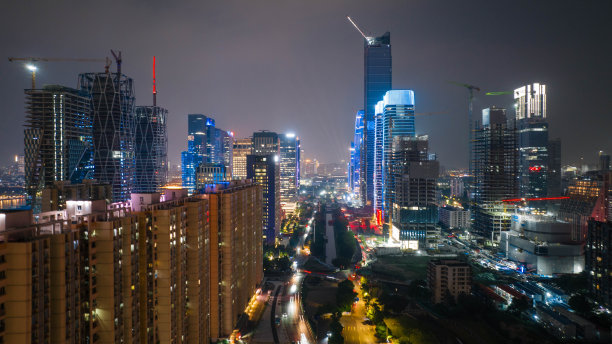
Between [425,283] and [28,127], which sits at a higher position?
[28,127]

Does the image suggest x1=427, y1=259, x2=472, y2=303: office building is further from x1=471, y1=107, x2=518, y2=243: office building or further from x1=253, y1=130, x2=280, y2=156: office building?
x1=253, y1=130, x2=280, y2=156: office building

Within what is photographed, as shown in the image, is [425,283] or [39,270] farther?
[425,283]

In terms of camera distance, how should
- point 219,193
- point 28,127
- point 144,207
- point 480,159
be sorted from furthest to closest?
1. point 480,159
2. point 28,127
3. point 219,193
4. point 144,207

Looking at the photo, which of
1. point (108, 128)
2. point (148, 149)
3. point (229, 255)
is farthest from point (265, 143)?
point (229, 255)

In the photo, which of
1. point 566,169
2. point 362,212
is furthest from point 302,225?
point 566,169

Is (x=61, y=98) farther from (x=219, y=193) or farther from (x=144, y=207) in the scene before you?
(x=144, y=207)

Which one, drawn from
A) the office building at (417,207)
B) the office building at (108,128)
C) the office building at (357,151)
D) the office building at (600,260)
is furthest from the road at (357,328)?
the office building at (357,151)
